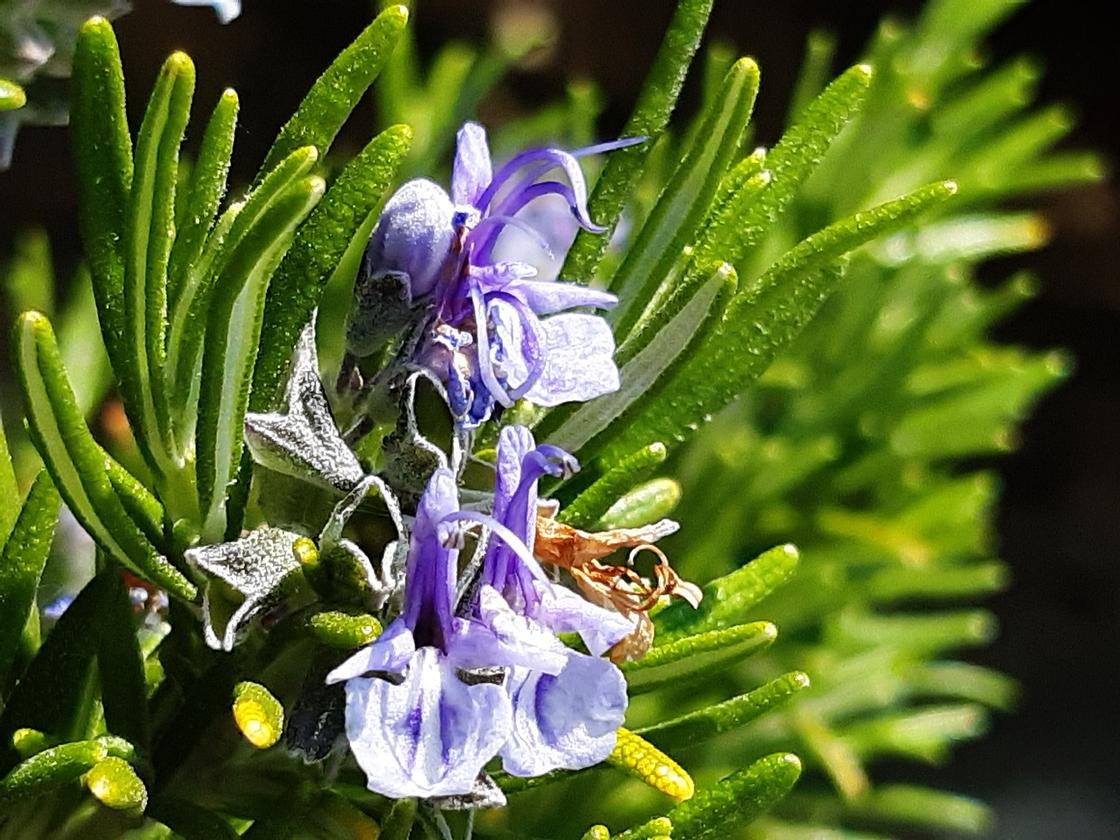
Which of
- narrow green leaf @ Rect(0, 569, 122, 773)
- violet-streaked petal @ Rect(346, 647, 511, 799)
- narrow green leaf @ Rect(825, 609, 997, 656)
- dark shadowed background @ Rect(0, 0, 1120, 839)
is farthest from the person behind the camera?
dark shadowed background @ Rect(0, 0, 1120, 839)

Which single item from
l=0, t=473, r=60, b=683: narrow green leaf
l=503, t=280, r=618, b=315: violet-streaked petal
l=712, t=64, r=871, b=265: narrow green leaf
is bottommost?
l=0, t=473, r=60, b=683: narrow green leaf

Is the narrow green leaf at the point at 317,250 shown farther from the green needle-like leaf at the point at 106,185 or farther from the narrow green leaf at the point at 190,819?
the narrow green leaf at the point at 190,819

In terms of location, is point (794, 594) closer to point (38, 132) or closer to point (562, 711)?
point (562, 711)

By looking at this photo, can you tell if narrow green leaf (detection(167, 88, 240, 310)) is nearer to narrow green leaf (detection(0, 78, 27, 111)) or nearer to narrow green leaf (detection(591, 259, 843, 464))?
narrow green leaf (detection(0, 78, 27, 111))

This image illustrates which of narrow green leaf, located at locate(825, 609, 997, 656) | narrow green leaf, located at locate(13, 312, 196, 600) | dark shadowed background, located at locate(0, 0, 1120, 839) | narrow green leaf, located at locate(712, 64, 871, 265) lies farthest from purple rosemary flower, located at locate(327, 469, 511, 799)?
dark shadowed background, located at locate(0, 0, 1120, 839)

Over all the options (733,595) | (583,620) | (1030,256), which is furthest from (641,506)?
(1030,256)

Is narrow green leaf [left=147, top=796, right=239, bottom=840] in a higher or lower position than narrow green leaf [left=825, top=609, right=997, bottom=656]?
lower

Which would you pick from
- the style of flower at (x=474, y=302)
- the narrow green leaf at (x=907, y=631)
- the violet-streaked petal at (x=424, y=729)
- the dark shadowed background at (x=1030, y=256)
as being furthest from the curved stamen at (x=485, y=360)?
the dark shadowed background at (x=1030, y=256)
